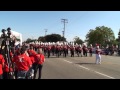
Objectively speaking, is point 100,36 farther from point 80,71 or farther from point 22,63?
point 22,63

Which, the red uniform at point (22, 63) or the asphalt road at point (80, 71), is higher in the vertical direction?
the red uniform at point (22, 63)

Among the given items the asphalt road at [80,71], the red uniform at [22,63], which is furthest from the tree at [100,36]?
the red uniform at [22,63]

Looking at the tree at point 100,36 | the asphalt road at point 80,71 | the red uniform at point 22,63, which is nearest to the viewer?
the red uniform at point 22,63

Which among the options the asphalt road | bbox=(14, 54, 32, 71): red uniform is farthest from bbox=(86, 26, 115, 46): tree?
bbox=(14, 54, 32, 71): red uniform

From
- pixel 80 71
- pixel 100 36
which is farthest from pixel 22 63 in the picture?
pixel 100 36

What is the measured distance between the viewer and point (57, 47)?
136 feet

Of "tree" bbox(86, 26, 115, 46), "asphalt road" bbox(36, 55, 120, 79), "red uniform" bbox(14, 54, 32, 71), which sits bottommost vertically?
"asphalt road" bbox(36, 55, 120, 79)

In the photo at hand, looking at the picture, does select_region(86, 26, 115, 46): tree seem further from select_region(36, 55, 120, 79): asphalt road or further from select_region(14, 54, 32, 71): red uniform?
Result: select_region(14, 54, 32, 71): red uniform

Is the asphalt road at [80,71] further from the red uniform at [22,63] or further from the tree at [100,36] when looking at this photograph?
the tree at [100,36]

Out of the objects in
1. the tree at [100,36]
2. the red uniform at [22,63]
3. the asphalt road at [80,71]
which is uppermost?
the tree at [100,36]

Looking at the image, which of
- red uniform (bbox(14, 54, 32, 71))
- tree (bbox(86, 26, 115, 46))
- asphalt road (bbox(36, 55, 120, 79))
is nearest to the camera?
red uniform (bbox(14, 54, 32, 71))
